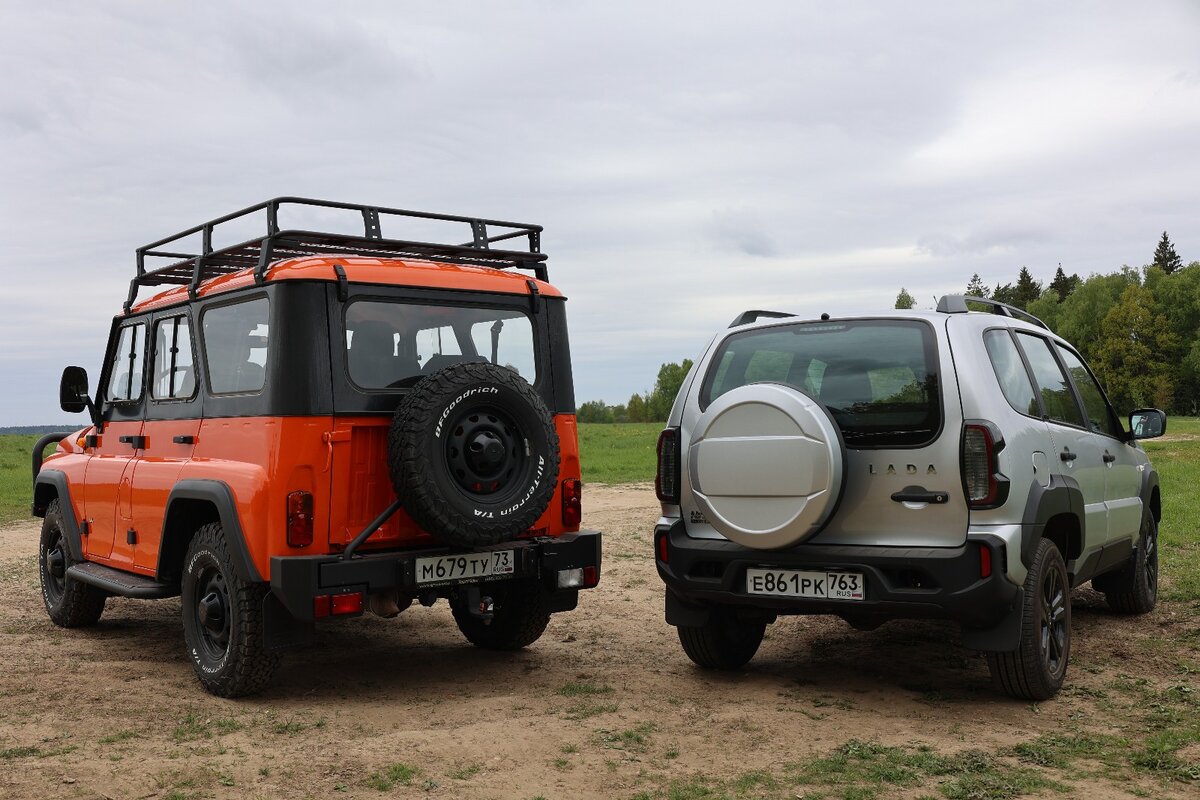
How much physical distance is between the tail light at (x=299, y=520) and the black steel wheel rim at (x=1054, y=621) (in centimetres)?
350

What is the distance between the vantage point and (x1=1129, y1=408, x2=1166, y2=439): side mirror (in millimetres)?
7289

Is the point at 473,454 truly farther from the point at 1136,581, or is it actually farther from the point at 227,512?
the point at 1136,581

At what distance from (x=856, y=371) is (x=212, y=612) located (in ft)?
11.4

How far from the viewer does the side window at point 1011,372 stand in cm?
565

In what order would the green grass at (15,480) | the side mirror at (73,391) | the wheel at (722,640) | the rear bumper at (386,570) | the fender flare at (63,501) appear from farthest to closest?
the green grass at (15,480)
the side mirror at (73,391)
the fender flare at (63,501)
the wheel at (722,640)
the rear bumper at (386,570)

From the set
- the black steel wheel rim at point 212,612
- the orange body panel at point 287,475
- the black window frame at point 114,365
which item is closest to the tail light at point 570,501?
the orange body panel at point 287,475

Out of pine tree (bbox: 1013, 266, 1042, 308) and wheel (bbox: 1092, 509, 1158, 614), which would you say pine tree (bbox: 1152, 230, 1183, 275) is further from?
wheel (bbox: 1092, 509, 1158, 614)

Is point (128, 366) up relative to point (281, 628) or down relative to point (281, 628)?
up

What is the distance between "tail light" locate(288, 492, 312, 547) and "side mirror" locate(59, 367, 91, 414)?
3223 millimetres

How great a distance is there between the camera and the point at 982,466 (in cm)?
517

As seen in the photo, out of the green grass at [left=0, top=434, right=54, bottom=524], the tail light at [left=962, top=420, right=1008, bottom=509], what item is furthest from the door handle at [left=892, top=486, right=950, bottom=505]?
the green grass at [left=0, top=434, right=54, bottom=524]

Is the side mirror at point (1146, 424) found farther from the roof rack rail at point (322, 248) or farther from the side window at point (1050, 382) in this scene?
the roof rack rail at point (322, 248)

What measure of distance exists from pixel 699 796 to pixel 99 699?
3.32 metres

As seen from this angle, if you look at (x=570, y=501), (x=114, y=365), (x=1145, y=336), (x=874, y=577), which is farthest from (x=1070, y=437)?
(x=1145, y=336)
